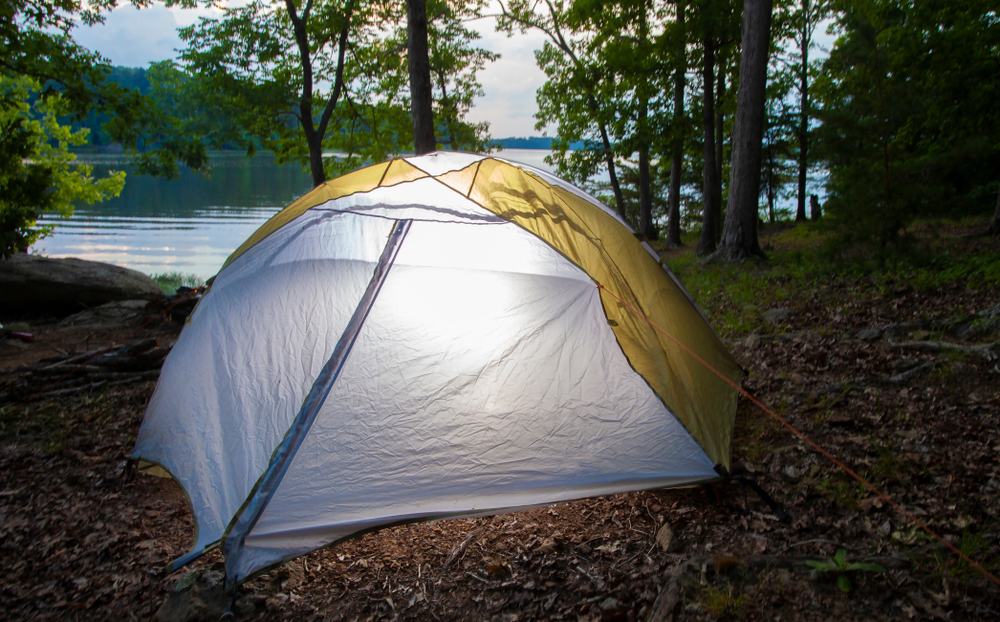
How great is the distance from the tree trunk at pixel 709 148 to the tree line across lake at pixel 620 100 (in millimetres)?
48

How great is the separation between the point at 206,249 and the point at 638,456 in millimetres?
25350

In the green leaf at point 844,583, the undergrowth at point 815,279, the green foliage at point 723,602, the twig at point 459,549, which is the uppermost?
the undergrowth at point 815,279

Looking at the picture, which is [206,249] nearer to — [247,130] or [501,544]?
[247,130]

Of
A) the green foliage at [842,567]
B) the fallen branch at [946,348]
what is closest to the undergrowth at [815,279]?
the fallen branch at [946,348]

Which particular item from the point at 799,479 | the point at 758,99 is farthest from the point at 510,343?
the point at 758,99

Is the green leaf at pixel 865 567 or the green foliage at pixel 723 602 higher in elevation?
the green leaf at pixel 865 567

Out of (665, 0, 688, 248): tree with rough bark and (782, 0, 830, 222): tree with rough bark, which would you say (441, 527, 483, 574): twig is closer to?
(665, 0, 688, 248): tree with rough bark

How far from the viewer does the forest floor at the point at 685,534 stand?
85.8 inches

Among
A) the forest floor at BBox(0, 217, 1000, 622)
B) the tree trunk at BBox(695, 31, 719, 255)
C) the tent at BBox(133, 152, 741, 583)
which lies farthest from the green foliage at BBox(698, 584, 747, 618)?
the tree trunk at BBox(695, 31, 719, 255)

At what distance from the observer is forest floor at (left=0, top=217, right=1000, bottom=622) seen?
2180 millimetres

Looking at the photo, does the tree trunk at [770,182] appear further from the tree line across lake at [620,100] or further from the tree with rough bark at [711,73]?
the tree with rough bark at [711,73]

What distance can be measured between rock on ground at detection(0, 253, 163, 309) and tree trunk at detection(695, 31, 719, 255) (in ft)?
34.3

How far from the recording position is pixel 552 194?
3555 millimetres

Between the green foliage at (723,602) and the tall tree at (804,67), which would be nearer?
the green foliage at (723,602)
